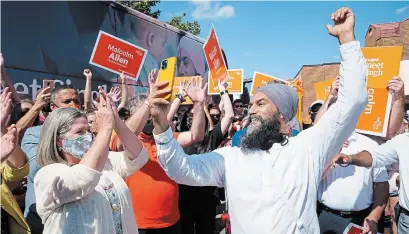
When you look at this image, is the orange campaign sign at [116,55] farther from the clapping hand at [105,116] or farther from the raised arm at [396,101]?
the raised arm at [396,101]

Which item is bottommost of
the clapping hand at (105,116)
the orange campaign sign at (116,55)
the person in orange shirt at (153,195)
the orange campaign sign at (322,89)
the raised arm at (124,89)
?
the person in orange shirt at (153,195)

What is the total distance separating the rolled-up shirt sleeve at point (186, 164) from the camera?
1715 mm

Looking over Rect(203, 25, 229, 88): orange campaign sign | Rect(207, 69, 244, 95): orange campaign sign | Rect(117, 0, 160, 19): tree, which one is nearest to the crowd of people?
Rect(203, 25, 229, 88): orange campaign sign

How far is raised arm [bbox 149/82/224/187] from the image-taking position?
5.54 feet

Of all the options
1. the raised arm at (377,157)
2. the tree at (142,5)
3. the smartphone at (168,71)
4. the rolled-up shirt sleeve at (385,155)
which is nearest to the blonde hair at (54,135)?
the smartphone at (168,71)

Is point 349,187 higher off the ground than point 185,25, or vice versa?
point 185,25

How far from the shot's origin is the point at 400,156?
298 centimetres

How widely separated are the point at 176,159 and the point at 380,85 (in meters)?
2.48

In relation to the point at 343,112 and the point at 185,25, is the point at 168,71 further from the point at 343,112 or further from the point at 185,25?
the point at 185,25

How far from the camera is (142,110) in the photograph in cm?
266

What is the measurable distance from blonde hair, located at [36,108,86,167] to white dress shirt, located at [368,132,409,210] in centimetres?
232

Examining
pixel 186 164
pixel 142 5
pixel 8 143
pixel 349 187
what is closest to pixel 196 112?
pixel 186 164

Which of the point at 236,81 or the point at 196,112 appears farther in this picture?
the point at 236,81

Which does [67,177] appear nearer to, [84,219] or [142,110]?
[84,219]
